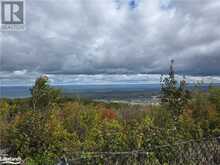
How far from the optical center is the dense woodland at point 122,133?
528 cm

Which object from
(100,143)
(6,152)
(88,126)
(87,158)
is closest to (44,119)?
(6,152)

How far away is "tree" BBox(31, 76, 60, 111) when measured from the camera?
32.8 ft

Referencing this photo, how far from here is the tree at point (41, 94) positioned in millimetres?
10000

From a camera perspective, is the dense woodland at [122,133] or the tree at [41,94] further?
the tree at [41,94]

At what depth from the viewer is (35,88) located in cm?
1050

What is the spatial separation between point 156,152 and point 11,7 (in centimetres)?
369

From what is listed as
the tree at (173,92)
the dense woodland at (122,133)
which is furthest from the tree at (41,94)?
the tree at (173,92)

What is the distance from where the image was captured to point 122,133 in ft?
18.7

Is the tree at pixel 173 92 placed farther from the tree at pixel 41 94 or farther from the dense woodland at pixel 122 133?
the tree at pixel 41 94

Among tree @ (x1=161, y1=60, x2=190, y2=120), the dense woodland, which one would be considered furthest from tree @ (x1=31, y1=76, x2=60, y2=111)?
tree @ (x1=161, y1=60, x2=190, y2=120)

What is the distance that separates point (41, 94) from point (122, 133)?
551 centimetres

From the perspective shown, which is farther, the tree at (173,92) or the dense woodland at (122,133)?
the tree at (173,92)

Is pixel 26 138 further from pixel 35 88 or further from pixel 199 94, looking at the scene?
pixel 199 94

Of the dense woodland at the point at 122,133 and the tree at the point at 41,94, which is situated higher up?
the tree at the point at 41,94
